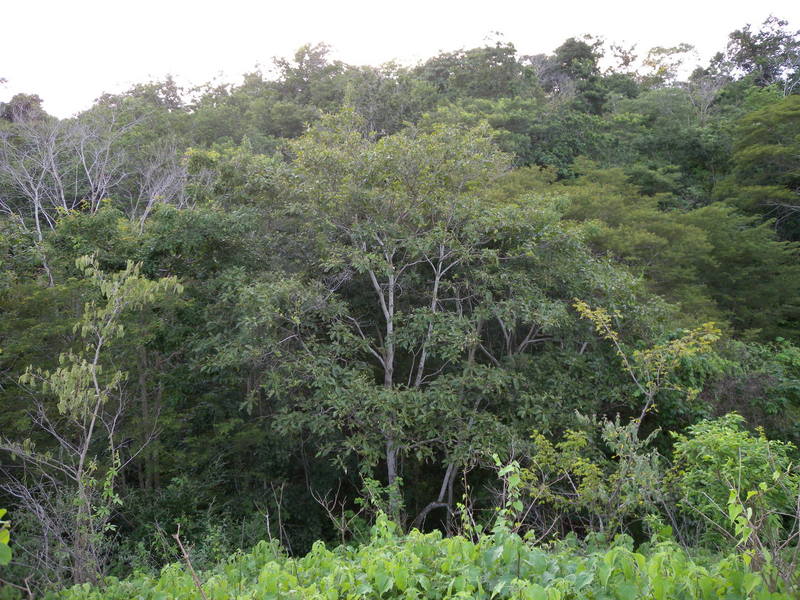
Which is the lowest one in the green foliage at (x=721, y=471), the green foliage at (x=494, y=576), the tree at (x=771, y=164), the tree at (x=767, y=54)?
the green foliage at (x=721, y=471)

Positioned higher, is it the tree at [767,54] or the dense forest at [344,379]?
the tree at [767,54]

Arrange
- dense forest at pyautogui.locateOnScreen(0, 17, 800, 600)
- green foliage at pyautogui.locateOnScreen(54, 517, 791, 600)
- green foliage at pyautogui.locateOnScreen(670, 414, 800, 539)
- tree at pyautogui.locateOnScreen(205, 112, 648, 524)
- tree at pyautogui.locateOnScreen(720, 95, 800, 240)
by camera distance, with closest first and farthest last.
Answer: green foliage at pyautogui.locateOnScreen(54, 517, 791, 600)
green foliage at pyautogui.locateOnScreen(670, 414, 800, 539)
dense forest at pyautogui.locateOnScreen(0, 17, 800, 600)
tree at pyautogui.locateOnScreen(205, 112, 648, 524)
tree at pyautogui.locateOnScreen(720, 95, 800, 240)

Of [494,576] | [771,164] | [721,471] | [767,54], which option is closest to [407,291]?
[721,471]

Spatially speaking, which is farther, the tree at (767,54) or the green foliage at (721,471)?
the tree at (767,54)

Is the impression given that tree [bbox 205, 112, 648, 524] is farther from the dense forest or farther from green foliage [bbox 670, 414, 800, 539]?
green foliage [bbox 670, 414, 800, 539]

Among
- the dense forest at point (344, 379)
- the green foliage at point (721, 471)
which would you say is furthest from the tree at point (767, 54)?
the green foliage at point (721, 471)

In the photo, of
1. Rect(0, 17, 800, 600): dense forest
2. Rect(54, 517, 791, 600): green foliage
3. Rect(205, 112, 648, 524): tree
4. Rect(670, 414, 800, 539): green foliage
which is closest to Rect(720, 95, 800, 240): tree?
Rect(0, 17, 800, 600): dense forest

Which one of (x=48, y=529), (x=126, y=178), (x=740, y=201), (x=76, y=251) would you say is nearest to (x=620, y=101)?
(x=740, y=201)

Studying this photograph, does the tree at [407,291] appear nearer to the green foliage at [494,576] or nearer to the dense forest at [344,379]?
the dense forest at [344,379]

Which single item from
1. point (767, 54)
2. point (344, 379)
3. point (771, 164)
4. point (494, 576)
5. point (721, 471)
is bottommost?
point (721, 471)

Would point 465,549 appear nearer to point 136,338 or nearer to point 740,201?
point 136,338

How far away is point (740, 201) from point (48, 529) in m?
16.8

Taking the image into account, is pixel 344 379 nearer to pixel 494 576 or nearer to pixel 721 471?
pixel 721 471

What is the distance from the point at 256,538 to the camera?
6777 mm
